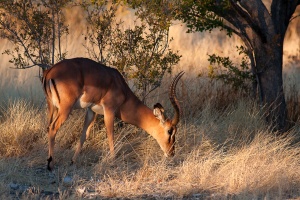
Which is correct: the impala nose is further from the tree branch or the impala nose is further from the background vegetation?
the tree branch

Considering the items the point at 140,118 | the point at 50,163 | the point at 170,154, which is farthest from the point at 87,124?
the point at 170,154

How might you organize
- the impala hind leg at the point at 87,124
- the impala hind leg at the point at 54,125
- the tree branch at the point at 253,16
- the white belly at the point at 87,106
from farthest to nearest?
the tree branch at the point at 253,16 < the impala hind leg at the point at 87,124 < the white belly at the point at 87,106 < the impala hind leg at the point at 54,125

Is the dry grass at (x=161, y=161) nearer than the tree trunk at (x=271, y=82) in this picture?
Yes

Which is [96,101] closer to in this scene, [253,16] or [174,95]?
[174,95]

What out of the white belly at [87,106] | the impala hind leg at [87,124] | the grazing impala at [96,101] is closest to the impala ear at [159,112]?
the grazing impala at [96,101]

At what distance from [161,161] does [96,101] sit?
1.16 metres

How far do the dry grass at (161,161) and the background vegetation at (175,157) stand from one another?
0.04ft

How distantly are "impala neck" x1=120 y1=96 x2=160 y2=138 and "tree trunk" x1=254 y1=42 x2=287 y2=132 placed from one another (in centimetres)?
227

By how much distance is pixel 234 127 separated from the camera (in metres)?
9.61

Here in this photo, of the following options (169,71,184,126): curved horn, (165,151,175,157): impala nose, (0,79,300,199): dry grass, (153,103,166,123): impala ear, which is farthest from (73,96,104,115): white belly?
(165,151,175,157): impala nose

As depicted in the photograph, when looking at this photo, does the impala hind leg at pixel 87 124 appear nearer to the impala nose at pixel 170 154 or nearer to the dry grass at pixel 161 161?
the dry grass at pixel 161 161

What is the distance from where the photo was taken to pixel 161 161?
788cm

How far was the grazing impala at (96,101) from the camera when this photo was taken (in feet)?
25.5


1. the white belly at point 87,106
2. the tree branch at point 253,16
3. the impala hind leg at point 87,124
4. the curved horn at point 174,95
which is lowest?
the impala hind leg at point 87,124
